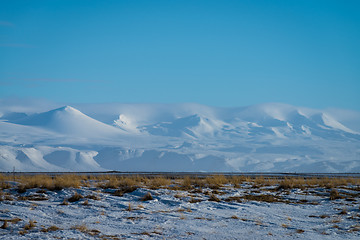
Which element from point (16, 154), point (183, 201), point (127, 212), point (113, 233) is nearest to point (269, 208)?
point (183, 201)

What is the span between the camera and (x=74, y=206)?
1488 cm

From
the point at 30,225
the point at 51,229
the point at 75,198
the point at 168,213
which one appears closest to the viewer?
the point at 51,229

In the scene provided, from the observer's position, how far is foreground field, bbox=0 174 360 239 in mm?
11359

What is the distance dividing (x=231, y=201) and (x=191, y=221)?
15.6 feet

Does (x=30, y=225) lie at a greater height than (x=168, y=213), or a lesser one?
lesser

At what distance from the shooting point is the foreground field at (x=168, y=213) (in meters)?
11.4

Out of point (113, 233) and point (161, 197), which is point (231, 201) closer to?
point (161, 197)

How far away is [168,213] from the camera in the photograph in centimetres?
1428

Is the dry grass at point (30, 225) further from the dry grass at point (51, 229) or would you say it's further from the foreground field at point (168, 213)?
the dry grass at point (51, 229)

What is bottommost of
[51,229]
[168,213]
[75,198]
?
[51,229]

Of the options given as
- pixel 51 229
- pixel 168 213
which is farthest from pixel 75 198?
pixel 51 229

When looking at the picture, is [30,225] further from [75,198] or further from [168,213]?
[75,198]

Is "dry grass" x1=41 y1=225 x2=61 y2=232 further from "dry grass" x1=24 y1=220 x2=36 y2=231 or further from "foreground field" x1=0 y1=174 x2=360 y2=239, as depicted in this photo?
"dry grass" x1=24 y1=220 x2=36 y2=231

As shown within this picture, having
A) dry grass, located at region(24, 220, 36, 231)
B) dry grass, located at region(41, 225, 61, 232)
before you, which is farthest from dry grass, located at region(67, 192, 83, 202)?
dry grass, located at region(41, 225, 61, 232)
